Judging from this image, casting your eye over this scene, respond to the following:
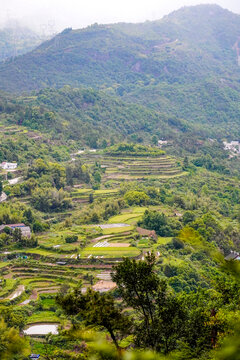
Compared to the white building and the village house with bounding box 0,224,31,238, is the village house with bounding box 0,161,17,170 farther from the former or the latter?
the white building

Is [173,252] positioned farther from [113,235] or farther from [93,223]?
[93,223]

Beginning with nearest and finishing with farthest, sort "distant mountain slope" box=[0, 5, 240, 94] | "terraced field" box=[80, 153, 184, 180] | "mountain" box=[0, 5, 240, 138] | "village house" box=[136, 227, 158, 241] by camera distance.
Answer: "village house" box=[136, 227, 158, 241] → "terraced field" box=[80, 153, 184, 180] → "mountain" box=[0, 5, 240, 138] → "distant mountain slope" box=[0, 5, 240, 94]

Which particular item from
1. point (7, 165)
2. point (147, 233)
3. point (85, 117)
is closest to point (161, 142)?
point (85, 117)

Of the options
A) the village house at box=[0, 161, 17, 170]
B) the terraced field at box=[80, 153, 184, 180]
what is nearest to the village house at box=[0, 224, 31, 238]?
the village house at box=[0, 161, 17, 170]

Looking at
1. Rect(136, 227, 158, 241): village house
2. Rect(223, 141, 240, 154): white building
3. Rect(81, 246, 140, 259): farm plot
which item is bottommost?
Rect(223, 141, 240, 154): white building

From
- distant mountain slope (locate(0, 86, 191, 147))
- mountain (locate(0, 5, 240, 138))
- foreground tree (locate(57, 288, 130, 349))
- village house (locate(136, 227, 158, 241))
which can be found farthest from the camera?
mountain (locate(0, 5, 240, 138))

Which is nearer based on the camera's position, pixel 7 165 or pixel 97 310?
pixel 97 310

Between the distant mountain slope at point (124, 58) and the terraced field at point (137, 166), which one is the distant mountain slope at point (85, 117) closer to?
the terraced field at point (137, 166)

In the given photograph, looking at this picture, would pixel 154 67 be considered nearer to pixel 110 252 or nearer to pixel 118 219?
pixel 118 219

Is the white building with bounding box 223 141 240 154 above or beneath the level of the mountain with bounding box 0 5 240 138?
beneath
